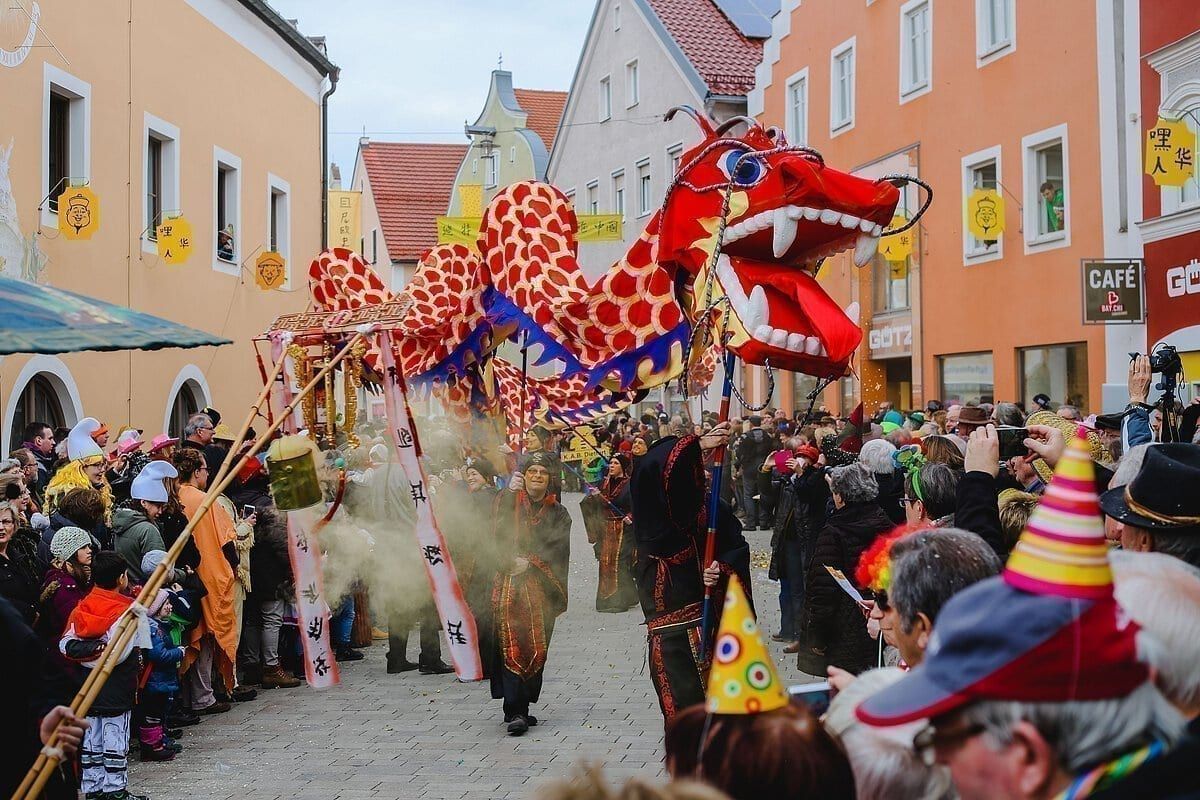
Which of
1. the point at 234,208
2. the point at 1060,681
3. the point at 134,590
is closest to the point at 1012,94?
the point at 234,208

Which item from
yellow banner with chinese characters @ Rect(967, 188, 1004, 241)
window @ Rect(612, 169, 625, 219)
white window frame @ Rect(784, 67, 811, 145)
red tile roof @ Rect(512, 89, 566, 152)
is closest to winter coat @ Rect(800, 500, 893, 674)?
yellow banner with chinese characters @ Rect(967, 188, 1004, 241)

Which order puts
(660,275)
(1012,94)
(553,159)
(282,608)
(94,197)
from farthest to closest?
1. (553,159)
2. (1012,94)
3. (94,197)
4. (282,608)
5. (660,275)

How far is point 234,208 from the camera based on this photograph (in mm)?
19938

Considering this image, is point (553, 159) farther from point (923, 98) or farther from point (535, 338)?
point (535, 338)

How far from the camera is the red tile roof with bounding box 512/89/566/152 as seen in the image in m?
40.3

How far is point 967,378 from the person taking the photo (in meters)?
19.5

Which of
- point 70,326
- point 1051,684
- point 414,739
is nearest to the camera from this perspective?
point 1051,684

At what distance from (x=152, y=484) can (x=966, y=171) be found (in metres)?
14.4

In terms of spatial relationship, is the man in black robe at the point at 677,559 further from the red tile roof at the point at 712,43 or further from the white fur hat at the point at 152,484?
the red tile roof at the point at 712,43

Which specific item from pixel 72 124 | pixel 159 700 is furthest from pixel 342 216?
pixel 159 700

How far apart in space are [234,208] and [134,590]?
45.8ft

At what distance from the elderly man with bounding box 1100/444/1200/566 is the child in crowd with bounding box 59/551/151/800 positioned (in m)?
4.86

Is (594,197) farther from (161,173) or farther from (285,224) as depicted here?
(161,173)

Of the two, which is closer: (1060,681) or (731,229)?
(1060,681)
